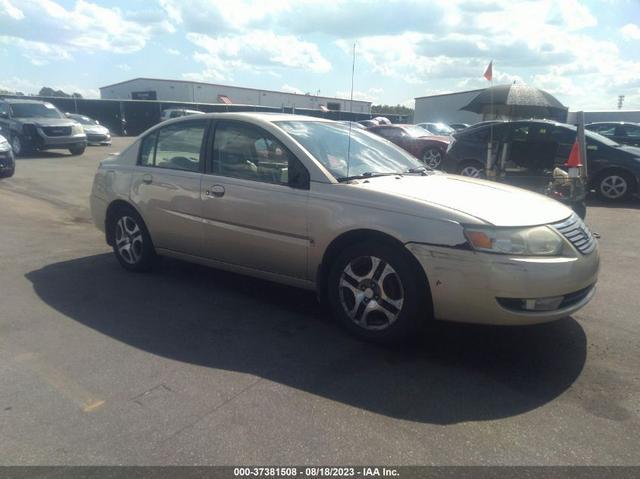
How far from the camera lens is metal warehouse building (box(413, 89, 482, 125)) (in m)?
40.9

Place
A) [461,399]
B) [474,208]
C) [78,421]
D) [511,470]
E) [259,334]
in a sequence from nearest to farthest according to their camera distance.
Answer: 1. [511,470]
2. [78,421]
3. [461,399]
4. [474,208]
5. [259,334]

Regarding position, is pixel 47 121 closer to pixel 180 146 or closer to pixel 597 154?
pixel 180 146

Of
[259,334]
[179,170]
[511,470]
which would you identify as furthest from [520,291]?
[179,170]

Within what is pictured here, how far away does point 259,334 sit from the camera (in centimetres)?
404

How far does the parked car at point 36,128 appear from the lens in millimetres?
17453

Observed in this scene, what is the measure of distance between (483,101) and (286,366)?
11.8 metres

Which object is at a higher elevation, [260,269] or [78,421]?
[260,269]

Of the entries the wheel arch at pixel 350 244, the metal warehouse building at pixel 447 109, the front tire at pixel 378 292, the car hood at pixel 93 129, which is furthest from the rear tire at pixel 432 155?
the metal warehouse building at pixel 447 109

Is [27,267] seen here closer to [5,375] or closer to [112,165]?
[112,165]

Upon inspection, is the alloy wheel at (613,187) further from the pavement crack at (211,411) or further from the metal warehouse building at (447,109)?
the metal warehouse building at (447,109)

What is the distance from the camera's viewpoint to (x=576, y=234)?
3727 millimetres

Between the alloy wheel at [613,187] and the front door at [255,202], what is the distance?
8.38m

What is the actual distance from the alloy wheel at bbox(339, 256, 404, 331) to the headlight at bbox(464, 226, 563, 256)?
0.57 m

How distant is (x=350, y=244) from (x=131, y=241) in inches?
104
